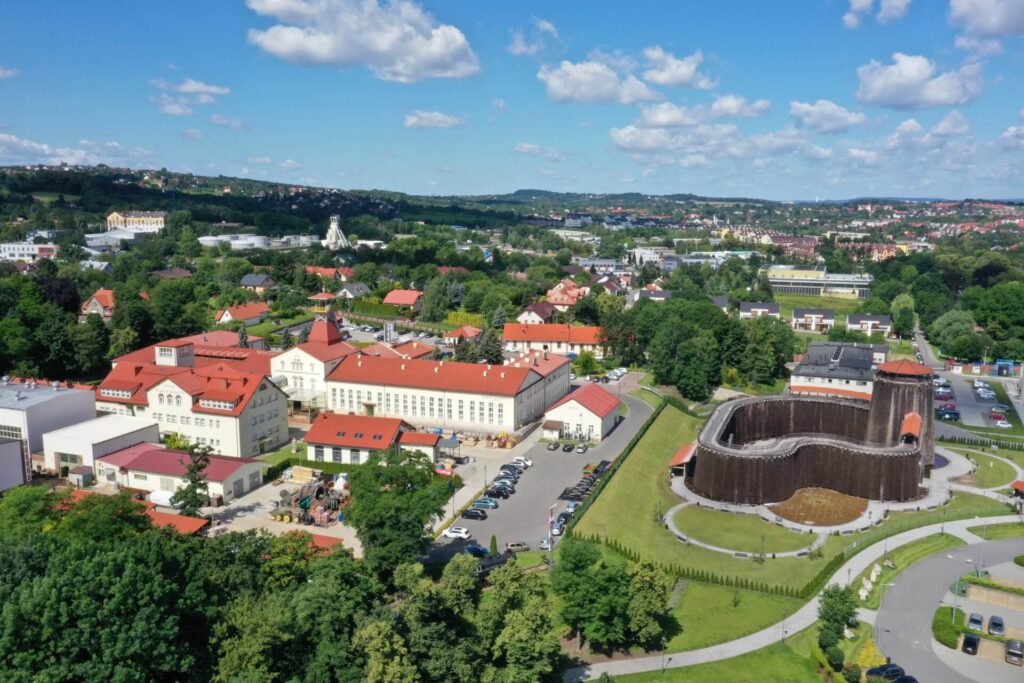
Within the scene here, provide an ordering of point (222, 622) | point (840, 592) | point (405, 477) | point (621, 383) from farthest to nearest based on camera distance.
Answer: point (621, 383) < point (405, 477) < point (840, 592) < point (222, 622)

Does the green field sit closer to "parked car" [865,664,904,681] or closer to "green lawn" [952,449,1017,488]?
"green lawn" [952,449,1017,488]

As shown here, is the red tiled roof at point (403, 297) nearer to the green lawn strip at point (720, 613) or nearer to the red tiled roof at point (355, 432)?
the red tiled roof at point (355, 432)

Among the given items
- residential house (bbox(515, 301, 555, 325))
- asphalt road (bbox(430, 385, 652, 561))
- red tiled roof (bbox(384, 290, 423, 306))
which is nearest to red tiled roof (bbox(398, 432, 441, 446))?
asphalt road (bbox(430, 385, 652, 561))

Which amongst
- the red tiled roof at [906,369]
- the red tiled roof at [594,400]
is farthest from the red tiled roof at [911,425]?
the red tiled roof at [594,400]

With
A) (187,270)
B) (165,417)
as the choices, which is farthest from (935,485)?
(187,270)

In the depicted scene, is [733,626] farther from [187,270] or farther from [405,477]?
[187,270]
